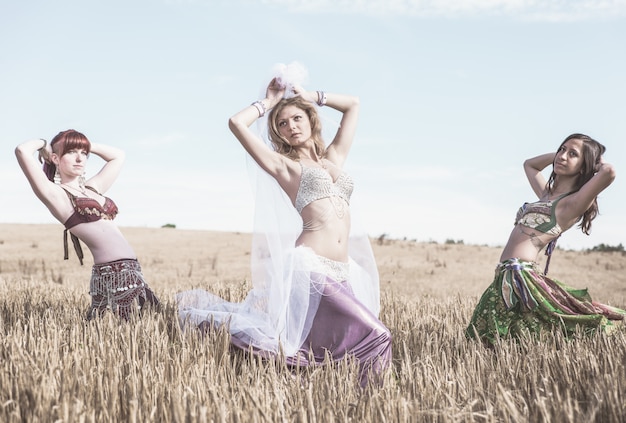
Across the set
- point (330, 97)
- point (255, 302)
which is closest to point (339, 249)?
point (255, 302)

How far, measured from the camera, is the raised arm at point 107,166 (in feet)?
19.4

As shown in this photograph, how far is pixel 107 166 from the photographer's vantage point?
6016mm

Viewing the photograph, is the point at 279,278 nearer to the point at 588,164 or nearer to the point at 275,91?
the point at 275,91

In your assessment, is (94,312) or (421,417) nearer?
(421,417)

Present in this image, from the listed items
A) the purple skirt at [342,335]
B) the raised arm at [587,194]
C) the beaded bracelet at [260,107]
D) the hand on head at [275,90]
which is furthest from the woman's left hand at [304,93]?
the raised arm at [587,194]

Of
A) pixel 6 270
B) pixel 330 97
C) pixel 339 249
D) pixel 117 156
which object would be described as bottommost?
pixel 6 270

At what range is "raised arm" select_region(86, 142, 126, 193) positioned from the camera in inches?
233

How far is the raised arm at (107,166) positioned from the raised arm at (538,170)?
4024mm

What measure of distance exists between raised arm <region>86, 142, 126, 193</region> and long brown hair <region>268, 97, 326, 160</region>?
1879 mm

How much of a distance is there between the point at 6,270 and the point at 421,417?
1475cm

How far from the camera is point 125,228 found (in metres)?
25.5

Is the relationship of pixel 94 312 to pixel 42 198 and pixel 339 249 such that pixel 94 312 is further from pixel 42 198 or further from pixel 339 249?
pixel 339 249

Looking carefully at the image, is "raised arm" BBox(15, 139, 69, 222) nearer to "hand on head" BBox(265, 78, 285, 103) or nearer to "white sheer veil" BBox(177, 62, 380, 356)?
"white sheer veil" BBox(177, 62, 380, 356)

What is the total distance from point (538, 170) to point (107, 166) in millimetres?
4227
